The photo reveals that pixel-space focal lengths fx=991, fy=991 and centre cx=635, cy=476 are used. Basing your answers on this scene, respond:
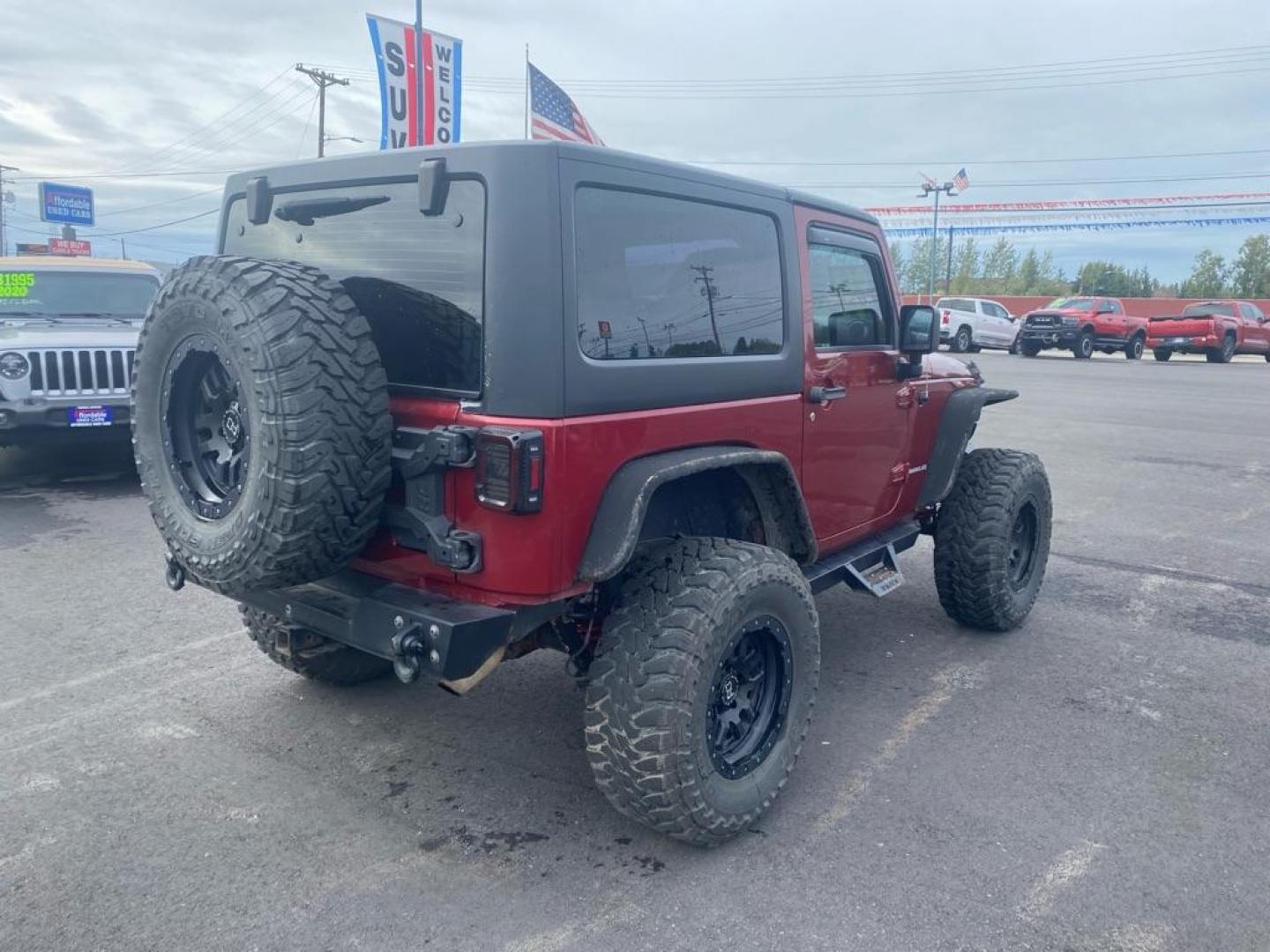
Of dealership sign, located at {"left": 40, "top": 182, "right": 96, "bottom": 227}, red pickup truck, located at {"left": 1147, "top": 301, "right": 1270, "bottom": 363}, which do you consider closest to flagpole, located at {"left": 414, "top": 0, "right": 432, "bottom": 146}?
red pickup truck, located at {"left": 1147, "top": 301, "right": 1270, "bottom": 363}

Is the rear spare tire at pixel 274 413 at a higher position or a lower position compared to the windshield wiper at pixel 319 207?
lower

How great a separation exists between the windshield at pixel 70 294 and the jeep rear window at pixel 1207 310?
27384 mm

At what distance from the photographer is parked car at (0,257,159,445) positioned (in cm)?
741

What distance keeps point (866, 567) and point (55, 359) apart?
6365mm

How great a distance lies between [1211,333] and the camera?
88.9ft

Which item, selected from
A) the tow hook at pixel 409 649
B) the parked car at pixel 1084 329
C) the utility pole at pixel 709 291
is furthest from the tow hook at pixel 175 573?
the parked car at pixel 1084 329

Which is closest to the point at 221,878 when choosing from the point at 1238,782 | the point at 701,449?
the point at 701,449

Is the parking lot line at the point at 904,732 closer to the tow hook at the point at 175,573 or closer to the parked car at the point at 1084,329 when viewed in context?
the tow hook at the point at 175,573

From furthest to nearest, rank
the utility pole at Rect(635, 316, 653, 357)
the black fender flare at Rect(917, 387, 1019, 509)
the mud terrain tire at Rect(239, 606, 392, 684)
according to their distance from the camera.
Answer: the black fender flare at Rect(917, 387, 1019, 509) < the mud terrain tire at Rect(239, 606, 392, 684) < the utility pole at Rect(635, 316, 653, 357)

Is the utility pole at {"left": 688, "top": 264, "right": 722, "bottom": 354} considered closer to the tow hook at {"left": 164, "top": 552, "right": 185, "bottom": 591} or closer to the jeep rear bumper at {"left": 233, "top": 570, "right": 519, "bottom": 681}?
the jeep rear bumper at {"left": 233, "top": 570, "right": 519, "bottom": 681}

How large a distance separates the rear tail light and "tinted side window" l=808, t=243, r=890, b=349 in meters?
1.67

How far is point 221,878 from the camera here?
Answer: 2.93 meters

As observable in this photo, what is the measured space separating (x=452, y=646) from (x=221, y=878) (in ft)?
3.40

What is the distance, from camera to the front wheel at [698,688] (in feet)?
9.62
